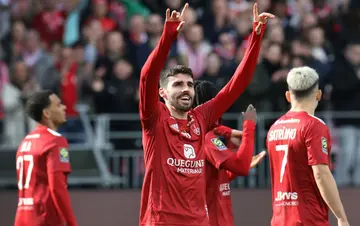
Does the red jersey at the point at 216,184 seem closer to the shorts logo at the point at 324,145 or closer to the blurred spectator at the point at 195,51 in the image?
the shorts logo at the point at 324,145

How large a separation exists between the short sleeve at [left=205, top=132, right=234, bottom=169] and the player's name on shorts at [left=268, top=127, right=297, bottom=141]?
0.48m

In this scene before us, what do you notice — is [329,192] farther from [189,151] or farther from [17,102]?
[17,102]

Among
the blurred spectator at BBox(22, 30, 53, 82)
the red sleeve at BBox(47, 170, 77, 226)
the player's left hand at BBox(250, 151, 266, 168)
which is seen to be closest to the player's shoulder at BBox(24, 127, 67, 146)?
the red sleeve at BBox(47, 170, 77, 226)

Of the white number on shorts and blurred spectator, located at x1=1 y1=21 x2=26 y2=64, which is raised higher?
blurred spectator, located at x1=1 y1=21 x2=26 y2=64

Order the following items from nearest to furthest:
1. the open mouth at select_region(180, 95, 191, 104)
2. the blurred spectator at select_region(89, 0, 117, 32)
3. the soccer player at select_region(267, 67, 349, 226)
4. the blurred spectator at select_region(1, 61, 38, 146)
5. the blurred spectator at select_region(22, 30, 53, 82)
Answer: the open mouth at select_region(180, 95, 191, 104), the soccer player at select_region(267, 67, 349, 226), the blurred spectator at select_region(1, 61, 38, 146), the blurred spectator at select_region(22, 30, 53, 82), the blurred spectator at select_region(89, 0, 117, 32)

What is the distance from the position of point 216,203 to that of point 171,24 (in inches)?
86.4

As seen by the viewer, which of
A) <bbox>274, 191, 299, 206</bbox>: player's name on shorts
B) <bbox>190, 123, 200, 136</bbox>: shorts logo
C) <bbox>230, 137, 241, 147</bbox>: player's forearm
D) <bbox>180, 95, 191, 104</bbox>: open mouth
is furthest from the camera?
<bbox>230, 137, 241, 147</bbox>: player's forearm

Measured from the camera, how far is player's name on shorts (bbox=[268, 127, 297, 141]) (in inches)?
312

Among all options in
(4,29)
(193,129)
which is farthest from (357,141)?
(193,129)

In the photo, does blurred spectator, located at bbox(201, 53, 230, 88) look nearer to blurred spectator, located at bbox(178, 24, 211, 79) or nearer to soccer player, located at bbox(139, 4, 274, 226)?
blurred spectator, located at bbox(178, 24, 211, 79)

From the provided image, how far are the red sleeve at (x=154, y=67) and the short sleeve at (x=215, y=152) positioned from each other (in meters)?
1.41

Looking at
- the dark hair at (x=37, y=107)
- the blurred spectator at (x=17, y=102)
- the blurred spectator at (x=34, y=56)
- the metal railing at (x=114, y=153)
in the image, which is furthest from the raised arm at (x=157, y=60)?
the blurred spectator at (x=34, y=56)

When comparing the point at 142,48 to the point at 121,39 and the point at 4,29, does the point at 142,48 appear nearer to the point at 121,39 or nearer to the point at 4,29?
the point at 121,39

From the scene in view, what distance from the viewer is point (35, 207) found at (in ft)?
29.6
